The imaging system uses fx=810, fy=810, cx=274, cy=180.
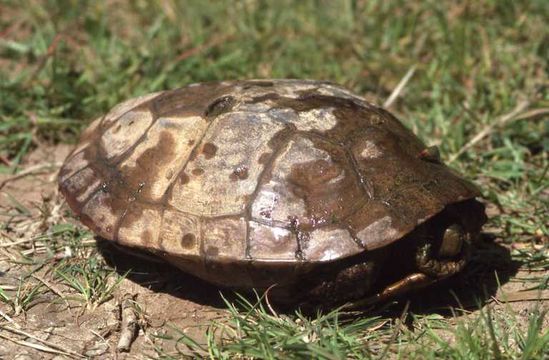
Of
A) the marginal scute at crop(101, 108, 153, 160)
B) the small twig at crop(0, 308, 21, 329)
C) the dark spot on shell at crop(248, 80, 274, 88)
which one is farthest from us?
the dark spot on shell at crop(248, 80, 274, 88)

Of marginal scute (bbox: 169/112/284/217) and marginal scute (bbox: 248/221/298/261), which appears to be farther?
marginal scute (bbox: 169/112/284/217)

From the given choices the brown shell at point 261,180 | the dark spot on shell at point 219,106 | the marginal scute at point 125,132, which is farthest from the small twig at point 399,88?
the marginal scute at point 125,132

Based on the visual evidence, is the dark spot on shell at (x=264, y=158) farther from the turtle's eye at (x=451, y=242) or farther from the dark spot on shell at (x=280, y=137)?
the turtle's eye at (x=451, y=242)

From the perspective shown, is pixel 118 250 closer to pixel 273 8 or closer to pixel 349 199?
pixel 349 199

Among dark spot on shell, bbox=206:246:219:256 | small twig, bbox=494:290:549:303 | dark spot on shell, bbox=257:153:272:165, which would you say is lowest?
small twig, bbox=494:290:549:303

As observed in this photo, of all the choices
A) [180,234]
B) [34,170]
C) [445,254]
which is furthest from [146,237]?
[34,170]

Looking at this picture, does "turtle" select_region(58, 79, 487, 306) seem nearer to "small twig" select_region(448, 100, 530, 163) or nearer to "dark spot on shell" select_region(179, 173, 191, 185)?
"dark spot on shell" select_region(179, 173, 191, 185)

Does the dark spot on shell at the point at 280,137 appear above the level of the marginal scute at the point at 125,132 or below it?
above

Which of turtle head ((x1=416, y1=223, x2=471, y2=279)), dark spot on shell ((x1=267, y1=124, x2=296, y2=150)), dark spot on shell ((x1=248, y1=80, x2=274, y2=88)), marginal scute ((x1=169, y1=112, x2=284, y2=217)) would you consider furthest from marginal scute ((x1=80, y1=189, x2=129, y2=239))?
turtle head ((x1=416, y1=223, x2=471, y2=279))
